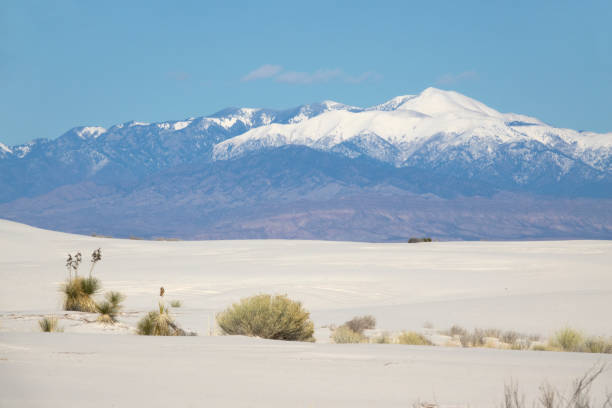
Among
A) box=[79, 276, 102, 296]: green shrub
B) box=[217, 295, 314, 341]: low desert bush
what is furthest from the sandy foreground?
box=[217, 295, 314, 341]: low desert bush

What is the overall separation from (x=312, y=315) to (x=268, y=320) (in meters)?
6.63

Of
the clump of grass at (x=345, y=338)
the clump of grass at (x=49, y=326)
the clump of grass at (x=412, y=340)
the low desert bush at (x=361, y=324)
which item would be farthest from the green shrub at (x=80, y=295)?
the clump of grass at (x=412, y=340)

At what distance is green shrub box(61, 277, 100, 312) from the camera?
47.3 ft

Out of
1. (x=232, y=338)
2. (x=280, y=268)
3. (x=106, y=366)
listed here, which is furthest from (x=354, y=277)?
(x=106, y=366)

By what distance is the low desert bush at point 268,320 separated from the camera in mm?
11375

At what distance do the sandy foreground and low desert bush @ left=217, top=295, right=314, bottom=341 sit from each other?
1.11m

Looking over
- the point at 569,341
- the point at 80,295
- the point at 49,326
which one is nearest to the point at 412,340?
the point at 569,341

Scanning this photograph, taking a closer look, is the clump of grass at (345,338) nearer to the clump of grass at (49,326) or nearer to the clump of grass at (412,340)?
the clump of grass at (412,340)

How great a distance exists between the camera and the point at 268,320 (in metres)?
11.4

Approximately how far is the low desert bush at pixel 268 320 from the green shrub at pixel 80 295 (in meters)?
3.60

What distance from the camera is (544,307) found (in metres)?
18.1

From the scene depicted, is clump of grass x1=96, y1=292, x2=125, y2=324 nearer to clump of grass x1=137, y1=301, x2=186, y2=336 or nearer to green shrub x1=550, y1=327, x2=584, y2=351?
clump of grass x1=137, y1=301, x2=186, y2=336

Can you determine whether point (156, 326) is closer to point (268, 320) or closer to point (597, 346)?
point (268, 320)

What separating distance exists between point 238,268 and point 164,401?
79.6 ft
